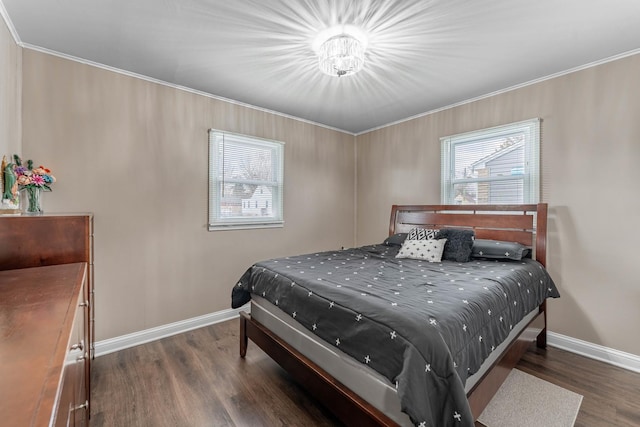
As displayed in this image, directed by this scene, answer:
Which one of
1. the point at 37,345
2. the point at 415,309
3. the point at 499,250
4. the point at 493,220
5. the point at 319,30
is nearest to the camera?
the point at 37,345

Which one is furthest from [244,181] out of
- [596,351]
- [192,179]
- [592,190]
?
[596,351]

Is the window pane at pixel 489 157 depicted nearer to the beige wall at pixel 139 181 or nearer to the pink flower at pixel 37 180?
the beige wall at pixel 139 181

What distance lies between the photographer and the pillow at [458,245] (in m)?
2.86

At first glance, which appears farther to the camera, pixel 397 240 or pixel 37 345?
pixel 397 240

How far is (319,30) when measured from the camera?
6.91 ft

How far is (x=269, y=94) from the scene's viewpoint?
3.28 meters

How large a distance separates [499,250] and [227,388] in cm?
266

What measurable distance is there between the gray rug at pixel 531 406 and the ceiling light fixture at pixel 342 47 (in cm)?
264

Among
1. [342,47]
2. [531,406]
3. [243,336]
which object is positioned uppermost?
[342,47]

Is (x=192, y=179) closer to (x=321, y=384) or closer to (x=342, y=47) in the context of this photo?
(x=342, y=47)

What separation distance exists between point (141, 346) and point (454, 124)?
13.8 ft

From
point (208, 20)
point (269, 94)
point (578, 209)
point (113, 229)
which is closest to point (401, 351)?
point (208, 20)

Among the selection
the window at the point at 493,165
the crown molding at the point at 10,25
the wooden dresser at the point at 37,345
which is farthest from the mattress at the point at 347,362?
the crown molding at the point at 10,25

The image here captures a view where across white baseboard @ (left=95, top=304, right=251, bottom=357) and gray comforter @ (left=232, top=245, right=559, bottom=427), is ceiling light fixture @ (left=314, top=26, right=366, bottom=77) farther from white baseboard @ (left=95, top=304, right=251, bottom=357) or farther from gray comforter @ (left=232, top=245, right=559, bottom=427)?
white baseboard @ (left=95, top=304, right=251, bottom=357)
